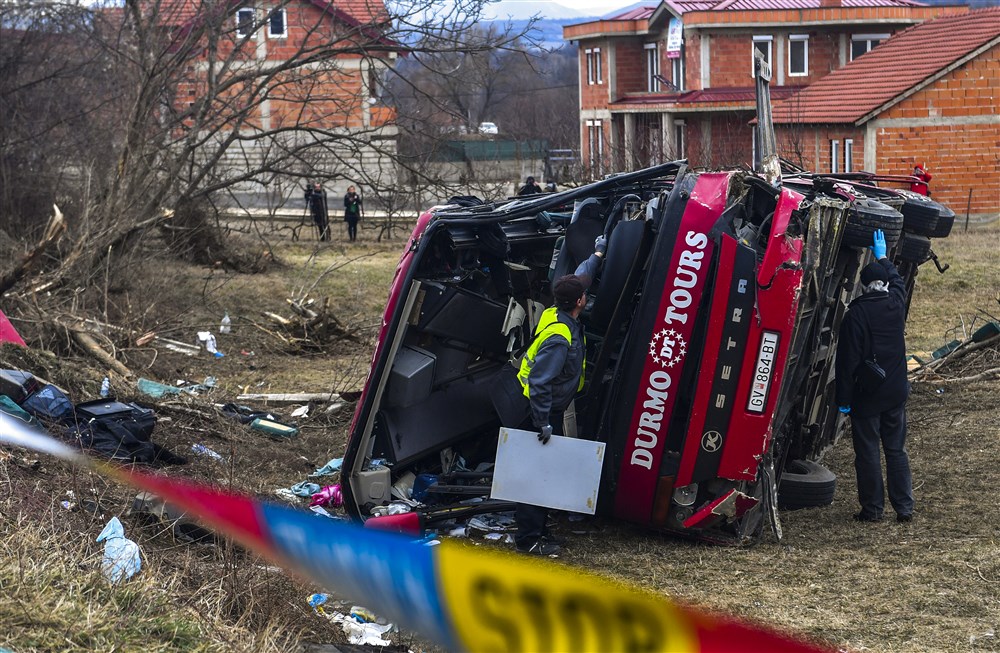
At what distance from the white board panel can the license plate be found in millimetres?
826

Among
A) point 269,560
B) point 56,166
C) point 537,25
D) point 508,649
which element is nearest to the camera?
point 508,649

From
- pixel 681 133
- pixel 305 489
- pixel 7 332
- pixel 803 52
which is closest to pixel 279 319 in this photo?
pixel 7 332

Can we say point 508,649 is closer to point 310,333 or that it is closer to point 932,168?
point 310,333

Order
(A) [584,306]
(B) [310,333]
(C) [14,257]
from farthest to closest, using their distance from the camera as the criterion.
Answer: (C) [14,257]
(B) [310,333]
(A) [584,306]

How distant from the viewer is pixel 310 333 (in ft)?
47.0

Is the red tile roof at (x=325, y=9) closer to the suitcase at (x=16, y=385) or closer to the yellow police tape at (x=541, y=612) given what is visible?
the suitcase at (x=16, y=385)

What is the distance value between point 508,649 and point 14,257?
15742 mm

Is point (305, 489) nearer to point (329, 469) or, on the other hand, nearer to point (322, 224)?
point (329, 469)

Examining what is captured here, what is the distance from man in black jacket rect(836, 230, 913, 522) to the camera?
6859 mm

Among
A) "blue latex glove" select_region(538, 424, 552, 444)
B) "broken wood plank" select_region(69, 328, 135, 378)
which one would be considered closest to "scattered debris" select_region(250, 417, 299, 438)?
"broken wood plank" select_region(69, 328, 135, 378)

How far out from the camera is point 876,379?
22.5 ft

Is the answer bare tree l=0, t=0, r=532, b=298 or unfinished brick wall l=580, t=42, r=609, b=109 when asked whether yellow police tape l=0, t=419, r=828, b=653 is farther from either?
unfinished brick wall l=580, t=42, r=609, b=109

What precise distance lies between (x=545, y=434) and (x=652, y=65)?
4381 cm

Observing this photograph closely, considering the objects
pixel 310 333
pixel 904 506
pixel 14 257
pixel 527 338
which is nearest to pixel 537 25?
A: pixel 310 333
